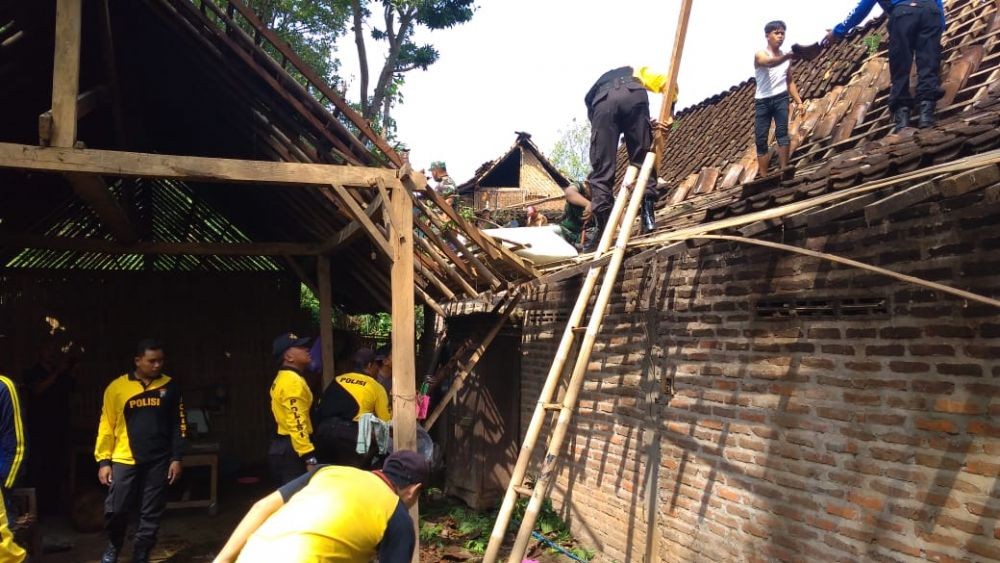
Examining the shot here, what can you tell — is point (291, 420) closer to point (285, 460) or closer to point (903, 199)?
point (285, 460)

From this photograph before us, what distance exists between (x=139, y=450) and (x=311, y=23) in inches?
601

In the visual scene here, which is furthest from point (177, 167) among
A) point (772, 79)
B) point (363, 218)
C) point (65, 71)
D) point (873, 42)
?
point (873, 42)

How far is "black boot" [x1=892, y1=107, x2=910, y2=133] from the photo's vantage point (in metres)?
5.00

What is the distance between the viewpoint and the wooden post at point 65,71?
4613 mm

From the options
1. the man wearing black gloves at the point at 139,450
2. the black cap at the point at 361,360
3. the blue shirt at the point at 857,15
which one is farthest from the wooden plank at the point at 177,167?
the blue shirt at the point at 857,15

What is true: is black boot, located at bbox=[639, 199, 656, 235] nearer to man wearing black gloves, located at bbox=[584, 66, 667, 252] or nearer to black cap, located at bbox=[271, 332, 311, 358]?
man wearing black gloves, located at bbox=[584, 66, 667, 252]

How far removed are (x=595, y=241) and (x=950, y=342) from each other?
3789 millimetres

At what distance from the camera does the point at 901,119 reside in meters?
5.02

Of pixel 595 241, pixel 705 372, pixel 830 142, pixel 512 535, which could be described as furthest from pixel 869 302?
pixel 512 535

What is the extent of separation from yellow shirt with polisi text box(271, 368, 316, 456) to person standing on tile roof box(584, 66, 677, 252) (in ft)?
9.71

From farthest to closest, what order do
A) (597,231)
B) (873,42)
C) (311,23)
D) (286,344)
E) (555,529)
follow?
1. (311,23)
2. (873,42)
3. (555,529)
4. (597,231)
5. (286,344)

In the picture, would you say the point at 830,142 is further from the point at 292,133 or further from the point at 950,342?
the point at 292,133

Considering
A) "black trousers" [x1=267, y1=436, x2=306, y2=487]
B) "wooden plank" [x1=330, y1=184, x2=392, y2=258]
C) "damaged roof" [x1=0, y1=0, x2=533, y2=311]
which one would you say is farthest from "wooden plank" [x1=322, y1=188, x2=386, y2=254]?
"black trousers" [x1=267, y1=436, x2=306, y2=487]

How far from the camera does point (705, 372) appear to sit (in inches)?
190
